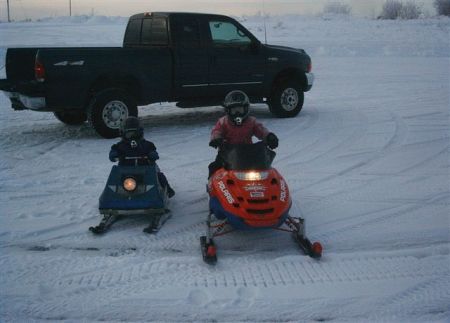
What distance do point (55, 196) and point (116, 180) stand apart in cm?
133

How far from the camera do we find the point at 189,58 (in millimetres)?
9719

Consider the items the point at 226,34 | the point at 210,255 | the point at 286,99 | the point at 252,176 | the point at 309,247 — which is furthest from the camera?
the point at 286,99

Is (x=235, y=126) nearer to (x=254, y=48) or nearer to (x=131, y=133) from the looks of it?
(x=131, y=133)

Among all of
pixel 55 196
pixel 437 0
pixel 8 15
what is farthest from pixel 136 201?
pixel 437 0

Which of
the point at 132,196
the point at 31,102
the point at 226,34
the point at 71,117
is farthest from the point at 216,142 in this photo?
the point at 71,117

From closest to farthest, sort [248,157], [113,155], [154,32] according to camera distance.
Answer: [248,157] → [113,155] → [154,32]

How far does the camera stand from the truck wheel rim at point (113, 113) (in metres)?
8.95

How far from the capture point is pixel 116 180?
5.47m

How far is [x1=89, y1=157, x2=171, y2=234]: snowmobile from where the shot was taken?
5340 millimetres

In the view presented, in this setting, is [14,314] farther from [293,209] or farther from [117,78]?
[117,78]

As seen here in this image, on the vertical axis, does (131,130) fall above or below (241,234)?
above

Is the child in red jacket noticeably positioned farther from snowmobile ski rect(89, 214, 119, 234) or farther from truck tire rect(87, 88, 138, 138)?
truck tire rect(87, 88, 138, 138)

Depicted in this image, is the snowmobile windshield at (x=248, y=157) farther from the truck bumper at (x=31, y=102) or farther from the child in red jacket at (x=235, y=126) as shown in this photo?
the truck bumper at (x=31, y=102)

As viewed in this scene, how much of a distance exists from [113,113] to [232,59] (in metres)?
2.65
